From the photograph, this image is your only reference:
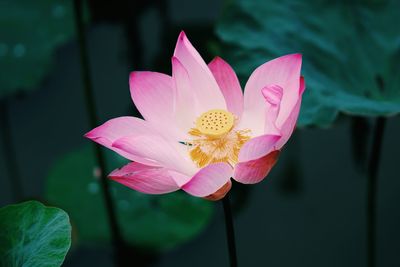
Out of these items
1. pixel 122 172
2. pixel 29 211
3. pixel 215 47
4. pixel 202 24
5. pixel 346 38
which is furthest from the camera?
pixel 202 24

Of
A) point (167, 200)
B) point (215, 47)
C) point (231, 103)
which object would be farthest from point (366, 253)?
point (231, 103)

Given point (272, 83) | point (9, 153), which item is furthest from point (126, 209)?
point (272, 83)

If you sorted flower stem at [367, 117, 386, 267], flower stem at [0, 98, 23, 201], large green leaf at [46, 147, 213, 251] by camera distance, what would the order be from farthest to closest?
flower stem at [0, 98, 23, 201], large green leaf at [46, 147, 213, 251], flower stem at [367, 117, 386, 267]

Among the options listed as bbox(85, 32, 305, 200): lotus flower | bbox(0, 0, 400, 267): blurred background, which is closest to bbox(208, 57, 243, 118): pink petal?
bbox(85, 32, 305, 200): lotus flower

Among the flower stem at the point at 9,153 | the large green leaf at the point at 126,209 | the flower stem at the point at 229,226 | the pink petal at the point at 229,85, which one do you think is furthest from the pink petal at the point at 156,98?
the flower stem at the point at 9,153

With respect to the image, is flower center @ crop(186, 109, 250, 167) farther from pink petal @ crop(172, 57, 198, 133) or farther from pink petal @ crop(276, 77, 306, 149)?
pink petal @ crop(276, 77, 306, 149)

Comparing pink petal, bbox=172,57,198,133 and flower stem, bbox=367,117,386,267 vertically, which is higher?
pink petal, bbox=172,57,198,133

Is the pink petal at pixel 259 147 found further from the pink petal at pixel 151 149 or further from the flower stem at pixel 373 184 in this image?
the flower stem at pixel 373 184

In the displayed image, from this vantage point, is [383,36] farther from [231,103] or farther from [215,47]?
[231,103]
